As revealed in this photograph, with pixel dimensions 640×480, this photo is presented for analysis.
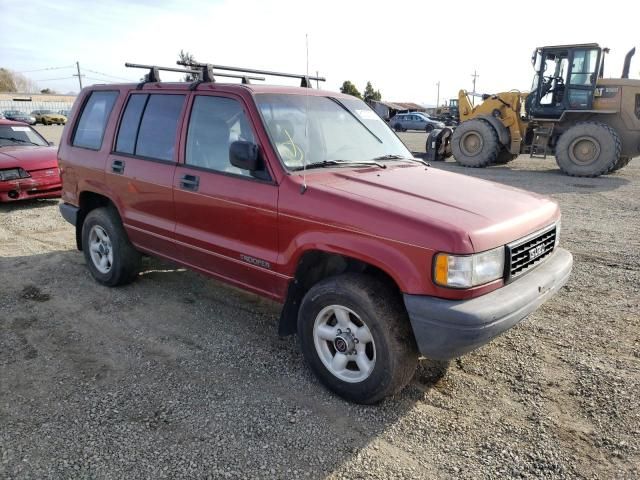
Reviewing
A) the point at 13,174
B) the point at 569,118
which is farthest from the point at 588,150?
the point at 13,174

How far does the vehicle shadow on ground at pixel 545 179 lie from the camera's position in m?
10.9

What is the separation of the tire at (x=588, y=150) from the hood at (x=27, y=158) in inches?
468

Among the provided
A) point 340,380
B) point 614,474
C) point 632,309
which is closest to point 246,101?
point 340,380

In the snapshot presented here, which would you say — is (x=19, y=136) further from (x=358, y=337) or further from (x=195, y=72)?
(x=358, y=337)

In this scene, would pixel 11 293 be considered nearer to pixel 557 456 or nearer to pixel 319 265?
pixel 319 265

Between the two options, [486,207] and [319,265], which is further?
[319,265]

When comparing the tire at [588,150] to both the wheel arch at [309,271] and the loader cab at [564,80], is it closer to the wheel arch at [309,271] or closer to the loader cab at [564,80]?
the loader cab at [564,80]

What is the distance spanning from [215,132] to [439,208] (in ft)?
6.15

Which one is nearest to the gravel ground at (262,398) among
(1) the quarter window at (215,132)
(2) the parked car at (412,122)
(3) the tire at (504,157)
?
(1) the quarter window at (215,132)

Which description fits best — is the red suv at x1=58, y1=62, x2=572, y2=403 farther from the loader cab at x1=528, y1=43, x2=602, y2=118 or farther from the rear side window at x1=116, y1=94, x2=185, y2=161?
the loader cab at x1=528, y1=43, x2=602, y2=118

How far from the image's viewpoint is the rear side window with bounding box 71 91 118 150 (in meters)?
4.76

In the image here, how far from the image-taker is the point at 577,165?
12.7 m

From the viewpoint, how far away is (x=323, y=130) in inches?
150

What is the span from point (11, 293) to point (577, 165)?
42.2 ft
